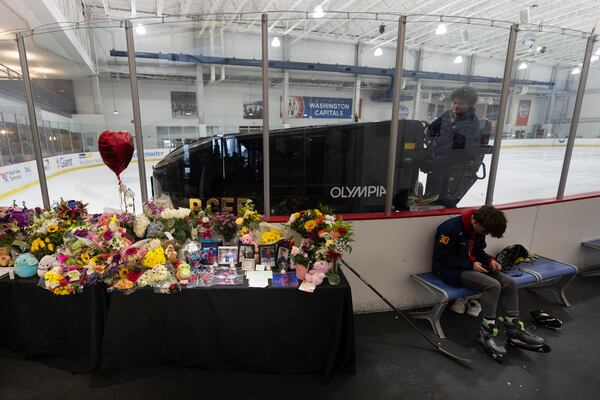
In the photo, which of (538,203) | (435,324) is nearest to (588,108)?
(538,203)

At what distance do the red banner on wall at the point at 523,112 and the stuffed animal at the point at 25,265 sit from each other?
4172 millimetres

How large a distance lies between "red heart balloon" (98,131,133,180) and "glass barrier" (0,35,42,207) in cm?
74

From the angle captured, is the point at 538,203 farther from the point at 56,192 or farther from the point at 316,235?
the point at 56,192

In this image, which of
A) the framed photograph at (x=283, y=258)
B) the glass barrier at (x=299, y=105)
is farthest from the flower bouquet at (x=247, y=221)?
the glass barrier at (x=299, y=105)

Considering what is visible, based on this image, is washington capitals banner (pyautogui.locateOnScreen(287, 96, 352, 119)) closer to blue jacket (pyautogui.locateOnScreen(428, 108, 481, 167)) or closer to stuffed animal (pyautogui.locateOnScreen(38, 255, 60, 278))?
blue jacket (pyautogui.locateOnScreen(428, 108, 481, 167))

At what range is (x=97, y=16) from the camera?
8.19 m

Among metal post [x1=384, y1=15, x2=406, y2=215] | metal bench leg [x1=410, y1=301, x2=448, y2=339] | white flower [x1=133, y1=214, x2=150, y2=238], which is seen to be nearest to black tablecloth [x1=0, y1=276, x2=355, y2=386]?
white flower [x1=133, y1=214, x2=150, y2=238]

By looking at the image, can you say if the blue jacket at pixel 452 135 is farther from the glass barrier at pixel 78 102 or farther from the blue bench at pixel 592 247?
the glass barrier at pixel 78 102

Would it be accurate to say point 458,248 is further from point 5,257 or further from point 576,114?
point 5,257

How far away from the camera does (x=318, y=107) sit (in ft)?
9.88

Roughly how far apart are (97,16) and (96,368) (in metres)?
9.49

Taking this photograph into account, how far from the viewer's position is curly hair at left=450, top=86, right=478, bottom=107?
2.75 meters

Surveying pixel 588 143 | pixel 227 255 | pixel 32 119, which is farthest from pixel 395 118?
pixel 588 143

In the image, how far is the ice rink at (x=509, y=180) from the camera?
2932 millimetres
